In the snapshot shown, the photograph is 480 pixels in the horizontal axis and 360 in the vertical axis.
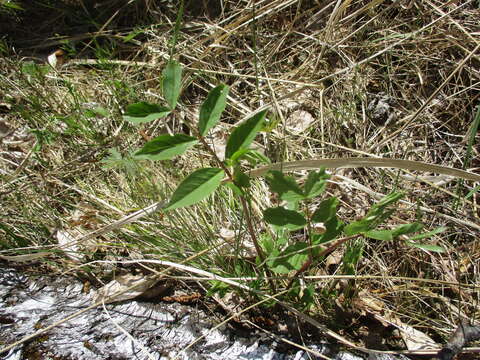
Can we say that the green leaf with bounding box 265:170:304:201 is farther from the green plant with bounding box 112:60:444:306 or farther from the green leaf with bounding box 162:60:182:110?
the green leaf with bounding box 162:60:182:110

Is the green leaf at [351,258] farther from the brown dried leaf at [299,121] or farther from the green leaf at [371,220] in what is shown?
the brown dried leaf at [299,121]

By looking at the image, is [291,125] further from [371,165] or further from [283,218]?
[283,218]

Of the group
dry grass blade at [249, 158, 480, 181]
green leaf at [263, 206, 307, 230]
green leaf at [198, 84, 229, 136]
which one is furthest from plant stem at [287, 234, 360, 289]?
green leaf at [198, 84, 229, 136]

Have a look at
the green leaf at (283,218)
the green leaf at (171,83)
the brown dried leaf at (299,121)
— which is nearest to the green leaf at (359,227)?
the green leaf at (283,218)

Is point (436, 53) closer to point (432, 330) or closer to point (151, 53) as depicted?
point (432, 330)

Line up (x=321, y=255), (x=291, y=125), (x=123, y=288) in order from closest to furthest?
(x=321, y=255) < (x=123, y=288) < (x=291, y=125)

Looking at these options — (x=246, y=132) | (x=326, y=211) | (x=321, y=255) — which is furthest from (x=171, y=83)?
(x=321, y=255)

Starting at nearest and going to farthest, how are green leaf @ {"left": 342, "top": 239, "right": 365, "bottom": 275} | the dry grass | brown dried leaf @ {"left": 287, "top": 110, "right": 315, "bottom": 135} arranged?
green leaf @ {"left": 342, "top": 239, "right": 365, "bottom": 275} → the dry grass → brown dried leaf @ {"left": 287, "top": 110, "right": 315, "bottom": 135}

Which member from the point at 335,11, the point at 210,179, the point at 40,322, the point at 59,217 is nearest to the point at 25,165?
the point at 59,217
